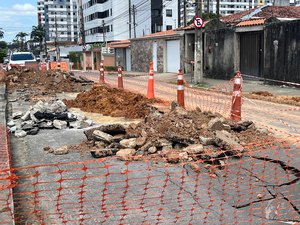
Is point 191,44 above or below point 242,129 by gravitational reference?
above

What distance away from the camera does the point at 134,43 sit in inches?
1473

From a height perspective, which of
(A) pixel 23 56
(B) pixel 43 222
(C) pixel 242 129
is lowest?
(B) pixel 43 222

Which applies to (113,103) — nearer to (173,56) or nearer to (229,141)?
(229,141)

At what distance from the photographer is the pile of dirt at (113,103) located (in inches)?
385

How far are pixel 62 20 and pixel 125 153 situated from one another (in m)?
142

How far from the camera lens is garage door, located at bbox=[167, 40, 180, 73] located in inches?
1145

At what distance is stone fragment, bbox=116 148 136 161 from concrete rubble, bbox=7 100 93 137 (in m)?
2.65

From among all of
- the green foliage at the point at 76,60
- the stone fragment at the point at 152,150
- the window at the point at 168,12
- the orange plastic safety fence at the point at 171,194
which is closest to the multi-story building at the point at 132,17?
the window at the point at 168,12

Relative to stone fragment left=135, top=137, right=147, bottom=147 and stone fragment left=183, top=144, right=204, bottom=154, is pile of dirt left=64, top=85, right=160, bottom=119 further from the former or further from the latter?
stone fragment left=183, top=144, right=204, bottom=154

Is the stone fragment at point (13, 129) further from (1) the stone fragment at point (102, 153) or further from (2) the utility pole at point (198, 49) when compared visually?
(2) the utility pole at point (198, 49)

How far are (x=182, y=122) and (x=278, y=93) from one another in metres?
9.76

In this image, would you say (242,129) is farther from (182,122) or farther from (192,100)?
(192,100)

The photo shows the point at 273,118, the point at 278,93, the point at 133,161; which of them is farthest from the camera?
the point at 278,93

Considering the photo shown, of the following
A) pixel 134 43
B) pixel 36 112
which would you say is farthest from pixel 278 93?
pixel 134 43
